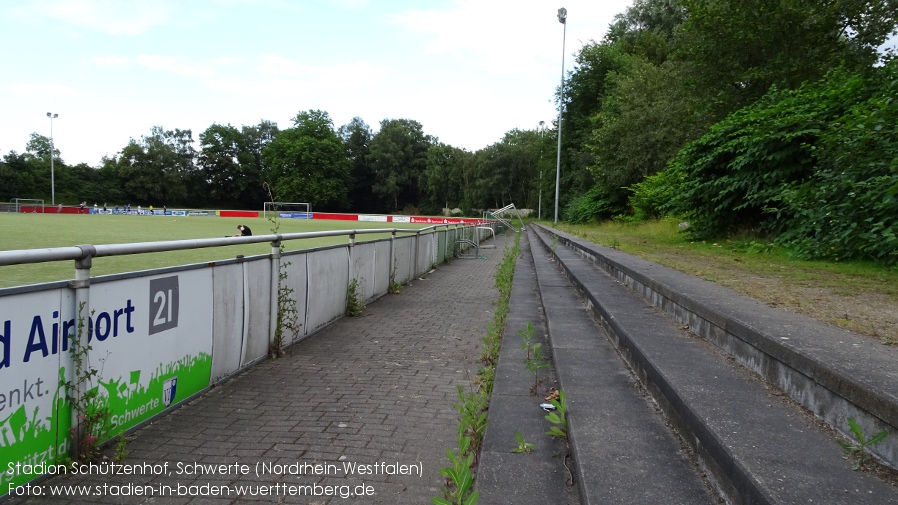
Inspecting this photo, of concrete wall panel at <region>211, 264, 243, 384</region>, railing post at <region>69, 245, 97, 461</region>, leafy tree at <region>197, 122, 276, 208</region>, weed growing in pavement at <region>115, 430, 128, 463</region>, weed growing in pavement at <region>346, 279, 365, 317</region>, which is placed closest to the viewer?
railing post at <region>69, 245, 97, 461</region>

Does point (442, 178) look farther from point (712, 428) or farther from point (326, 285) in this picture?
point (712, 428)

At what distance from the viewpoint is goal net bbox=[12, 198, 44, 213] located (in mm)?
63719

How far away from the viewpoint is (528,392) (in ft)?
13.1

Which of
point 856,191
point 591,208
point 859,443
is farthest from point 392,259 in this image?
point 591,208

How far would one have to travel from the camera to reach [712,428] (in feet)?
8.02

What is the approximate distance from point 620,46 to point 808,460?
4923cm

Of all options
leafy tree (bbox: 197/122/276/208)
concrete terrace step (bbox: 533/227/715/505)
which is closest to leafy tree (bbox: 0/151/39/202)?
leafy tree (bbox: 197/122/276/208)

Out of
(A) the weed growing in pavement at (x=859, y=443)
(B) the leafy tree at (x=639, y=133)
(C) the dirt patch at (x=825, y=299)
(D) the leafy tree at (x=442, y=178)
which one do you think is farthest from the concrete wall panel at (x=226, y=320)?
(D) the leafy tree at (x=442, y=178)

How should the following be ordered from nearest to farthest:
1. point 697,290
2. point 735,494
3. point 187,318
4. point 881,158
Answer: point 735,494
point 187,318
point 697,290
point 881,158

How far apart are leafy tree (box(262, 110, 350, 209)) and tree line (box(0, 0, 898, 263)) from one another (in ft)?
72.6

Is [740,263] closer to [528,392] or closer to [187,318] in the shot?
[528,392]

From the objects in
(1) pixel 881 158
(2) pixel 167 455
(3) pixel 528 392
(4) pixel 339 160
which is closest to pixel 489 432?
(3) pixel 528 392

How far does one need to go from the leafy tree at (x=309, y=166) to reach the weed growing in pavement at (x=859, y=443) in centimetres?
8746

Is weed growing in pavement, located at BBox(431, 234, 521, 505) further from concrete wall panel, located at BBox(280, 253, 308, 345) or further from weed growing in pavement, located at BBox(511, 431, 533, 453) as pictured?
concrete wall panel, located at BBox(280, 253, 308, 345)
